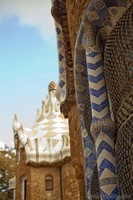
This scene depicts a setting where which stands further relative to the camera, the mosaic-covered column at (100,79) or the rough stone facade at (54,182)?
the rough stone facade at (54,182)

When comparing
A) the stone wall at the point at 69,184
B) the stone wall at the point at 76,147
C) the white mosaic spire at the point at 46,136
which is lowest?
the stone wall at the point at 69,184

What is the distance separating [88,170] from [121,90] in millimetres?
1122

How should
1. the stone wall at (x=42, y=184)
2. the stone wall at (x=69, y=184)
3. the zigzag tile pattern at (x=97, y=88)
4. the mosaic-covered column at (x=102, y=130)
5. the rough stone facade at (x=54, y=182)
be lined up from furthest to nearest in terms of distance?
the stone wall at (x=42, y=184)
the rough stone facade at (x=54, y=182)
the stone wall at (x=69, y=184)
the zigzag tile pattern at (x=97, y=88)
the mosaic-covered column at (x=102, y=130)

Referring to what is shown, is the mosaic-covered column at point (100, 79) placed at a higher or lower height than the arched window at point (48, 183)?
higher

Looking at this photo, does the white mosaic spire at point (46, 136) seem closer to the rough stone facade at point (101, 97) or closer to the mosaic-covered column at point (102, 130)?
the rough stone facade at point (101, 97)

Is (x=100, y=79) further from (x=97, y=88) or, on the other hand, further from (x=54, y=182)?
(x=54, y=182)

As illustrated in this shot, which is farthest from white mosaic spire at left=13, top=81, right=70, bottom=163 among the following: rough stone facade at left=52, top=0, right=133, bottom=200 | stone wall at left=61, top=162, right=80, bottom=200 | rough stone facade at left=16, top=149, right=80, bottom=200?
rough stone facade at left=52, top=0, right=133, bottom=200

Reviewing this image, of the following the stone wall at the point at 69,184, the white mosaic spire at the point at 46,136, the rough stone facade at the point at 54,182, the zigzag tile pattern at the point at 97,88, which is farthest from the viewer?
the white mosaic spire at the point at 46,136

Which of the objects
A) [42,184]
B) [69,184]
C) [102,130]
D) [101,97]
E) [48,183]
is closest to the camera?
[102,130]

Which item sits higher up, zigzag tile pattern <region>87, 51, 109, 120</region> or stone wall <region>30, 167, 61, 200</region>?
zigzag tile pattern <region>87, 51, 109, 120</region>

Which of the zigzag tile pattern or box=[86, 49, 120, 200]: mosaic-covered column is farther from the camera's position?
the zigzag tile pattern

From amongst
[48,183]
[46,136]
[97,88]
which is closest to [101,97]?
[97,88]

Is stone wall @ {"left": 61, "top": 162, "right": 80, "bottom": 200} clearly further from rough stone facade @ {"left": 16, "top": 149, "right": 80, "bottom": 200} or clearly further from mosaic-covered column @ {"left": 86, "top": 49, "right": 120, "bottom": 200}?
mosaic-covered column @ {"left": 86, "top": 49, "right": 120, "bottom": 200}

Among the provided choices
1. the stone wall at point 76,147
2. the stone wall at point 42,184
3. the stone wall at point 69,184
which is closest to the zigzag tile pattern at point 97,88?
the stone wall at point 76,147
